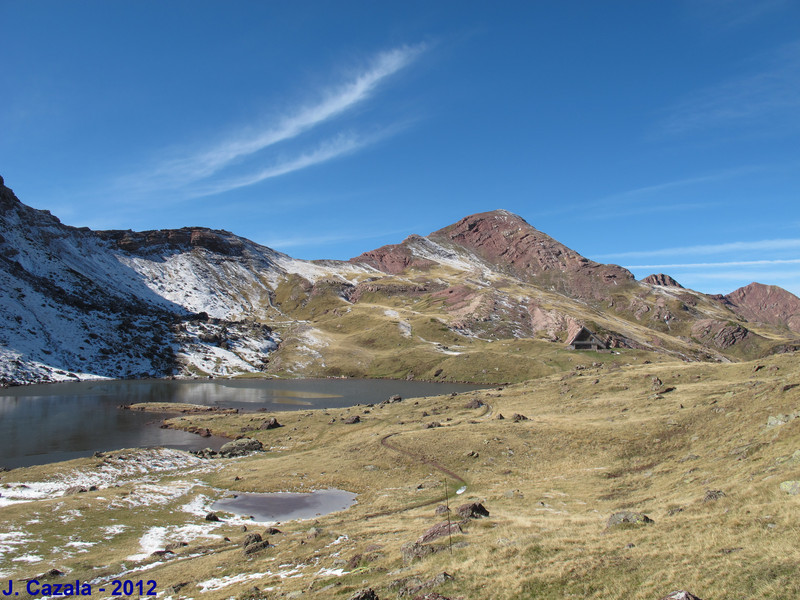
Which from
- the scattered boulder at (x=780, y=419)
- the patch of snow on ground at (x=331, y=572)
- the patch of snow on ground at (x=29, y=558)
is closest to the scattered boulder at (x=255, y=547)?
the patch of snow on ground at (x=331, y=572)

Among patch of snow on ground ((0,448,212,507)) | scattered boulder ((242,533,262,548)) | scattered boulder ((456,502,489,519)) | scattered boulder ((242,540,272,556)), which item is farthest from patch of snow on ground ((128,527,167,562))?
scattered boulder ((456,502,489,519))

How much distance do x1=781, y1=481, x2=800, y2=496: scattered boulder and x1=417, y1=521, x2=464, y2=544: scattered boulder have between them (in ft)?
62.0

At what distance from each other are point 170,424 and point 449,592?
108489mm

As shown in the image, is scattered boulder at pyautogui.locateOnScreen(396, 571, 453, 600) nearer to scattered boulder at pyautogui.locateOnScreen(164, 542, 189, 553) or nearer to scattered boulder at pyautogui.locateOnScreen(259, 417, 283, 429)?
scattered boulder at pyautogui.locateOnScreen(164, 542, 189, 553)

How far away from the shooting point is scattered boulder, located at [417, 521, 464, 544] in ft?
94.8

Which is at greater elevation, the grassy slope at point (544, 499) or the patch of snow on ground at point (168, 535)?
the grassy slope at point (544, 499)

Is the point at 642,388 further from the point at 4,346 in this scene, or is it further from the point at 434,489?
the point at 4,346

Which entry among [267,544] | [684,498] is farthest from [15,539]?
[684,498]

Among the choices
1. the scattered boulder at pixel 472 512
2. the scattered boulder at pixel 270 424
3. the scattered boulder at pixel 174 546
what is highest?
the scattered boulder at pixel 472 512

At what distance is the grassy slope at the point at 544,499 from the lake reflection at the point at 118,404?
24798 millimetres

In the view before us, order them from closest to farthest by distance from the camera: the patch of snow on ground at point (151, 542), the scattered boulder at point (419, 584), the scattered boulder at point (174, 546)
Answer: the scattered boulder at point (419, 584) < the patch of snow on ground at point (151, 542) < the scattered boulder at point (174, 546)

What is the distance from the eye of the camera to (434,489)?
5272 centimetres

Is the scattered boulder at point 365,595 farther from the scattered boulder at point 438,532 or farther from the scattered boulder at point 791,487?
the scattered boulder at point 791,487

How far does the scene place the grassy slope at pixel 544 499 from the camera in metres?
20.4
